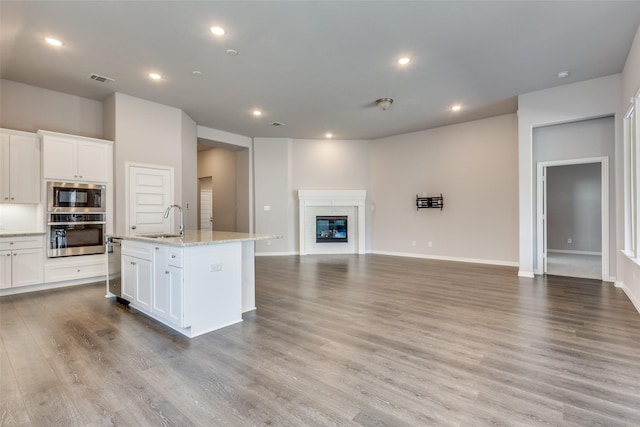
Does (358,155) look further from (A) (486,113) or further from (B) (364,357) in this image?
(B) (364,357)

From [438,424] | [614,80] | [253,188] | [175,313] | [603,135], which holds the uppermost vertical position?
[614,80]

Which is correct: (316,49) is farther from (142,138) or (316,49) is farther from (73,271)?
(73,271)

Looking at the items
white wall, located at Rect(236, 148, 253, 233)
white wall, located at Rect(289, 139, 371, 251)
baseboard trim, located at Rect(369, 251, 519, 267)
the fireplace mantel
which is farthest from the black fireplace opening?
white wall, located at Rect(236, 148, 253, 233)

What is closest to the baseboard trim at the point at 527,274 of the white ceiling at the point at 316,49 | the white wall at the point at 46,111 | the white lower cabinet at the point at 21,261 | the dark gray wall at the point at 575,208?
the white ceiling at the point at 316,49

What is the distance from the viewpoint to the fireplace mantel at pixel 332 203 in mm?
8312

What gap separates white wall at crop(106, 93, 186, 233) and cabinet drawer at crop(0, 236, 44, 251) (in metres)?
0.98

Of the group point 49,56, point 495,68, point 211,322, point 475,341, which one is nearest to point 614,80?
point 495,68

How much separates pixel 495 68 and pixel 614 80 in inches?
75.4

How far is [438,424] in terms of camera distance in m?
1.68

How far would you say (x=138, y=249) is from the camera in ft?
11.4

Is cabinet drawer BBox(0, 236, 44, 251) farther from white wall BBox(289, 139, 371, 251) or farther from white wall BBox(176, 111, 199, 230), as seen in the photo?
white wall BBox(289, 139, 371, 251)

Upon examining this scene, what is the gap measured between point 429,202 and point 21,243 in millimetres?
7589

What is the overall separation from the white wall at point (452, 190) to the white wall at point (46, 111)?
20.9 ft

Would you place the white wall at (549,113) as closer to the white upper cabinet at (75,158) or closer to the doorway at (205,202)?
the white upper cabinet at (75,158)
